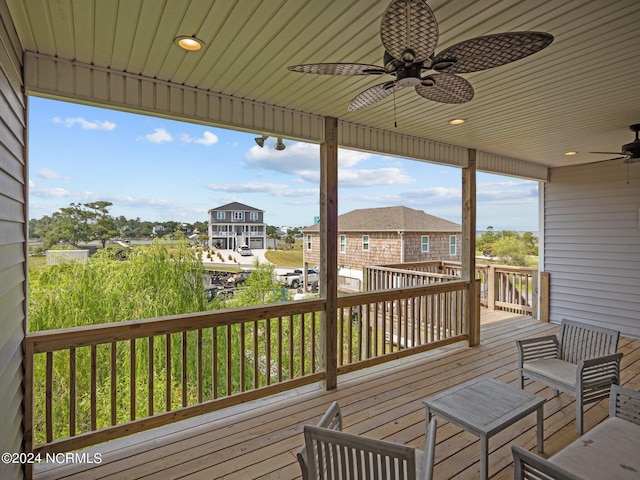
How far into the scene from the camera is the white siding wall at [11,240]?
5.61ft

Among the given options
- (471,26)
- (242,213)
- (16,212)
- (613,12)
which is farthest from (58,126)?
(613,12)

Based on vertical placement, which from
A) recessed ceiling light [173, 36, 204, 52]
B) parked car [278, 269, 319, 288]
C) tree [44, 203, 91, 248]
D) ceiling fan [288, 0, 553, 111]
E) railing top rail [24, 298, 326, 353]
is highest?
recessed ceiling light [173, 36, 204, 52]

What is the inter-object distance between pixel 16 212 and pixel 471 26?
2914mm

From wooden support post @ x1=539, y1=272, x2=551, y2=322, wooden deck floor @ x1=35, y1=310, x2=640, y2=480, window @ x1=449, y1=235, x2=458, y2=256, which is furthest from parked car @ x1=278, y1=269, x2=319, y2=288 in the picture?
window @ x1=449, y1=235, x2=458, y2=256

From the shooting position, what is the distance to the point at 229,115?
123 inches

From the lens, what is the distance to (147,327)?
270 cm

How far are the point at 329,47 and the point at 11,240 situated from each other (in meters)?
2.21

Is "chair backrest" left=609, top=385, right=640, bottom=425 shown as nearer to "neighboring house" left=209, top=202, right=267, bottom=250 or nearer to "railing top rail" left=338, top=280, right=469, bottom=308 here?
"railing top rail" left=338, top=280, right=469, bottom=308

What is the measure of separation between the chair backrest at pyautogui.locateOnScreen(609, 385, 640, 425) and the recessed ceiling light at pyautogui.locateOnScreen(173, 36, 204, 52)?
11.4 ft

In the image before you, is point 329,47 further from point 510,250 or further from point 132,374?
point 510,250

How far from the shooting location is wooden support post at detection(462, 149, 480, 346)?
195 inches

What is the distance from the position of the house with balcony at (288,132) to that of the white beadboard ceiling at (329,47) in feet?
0.05

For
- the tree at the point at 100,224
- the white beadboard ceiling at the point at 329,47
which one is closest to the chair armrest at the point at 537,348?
the white beadboard ceiling at the point at 329,47

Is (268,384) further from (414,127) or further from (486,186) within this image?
(486,186)
